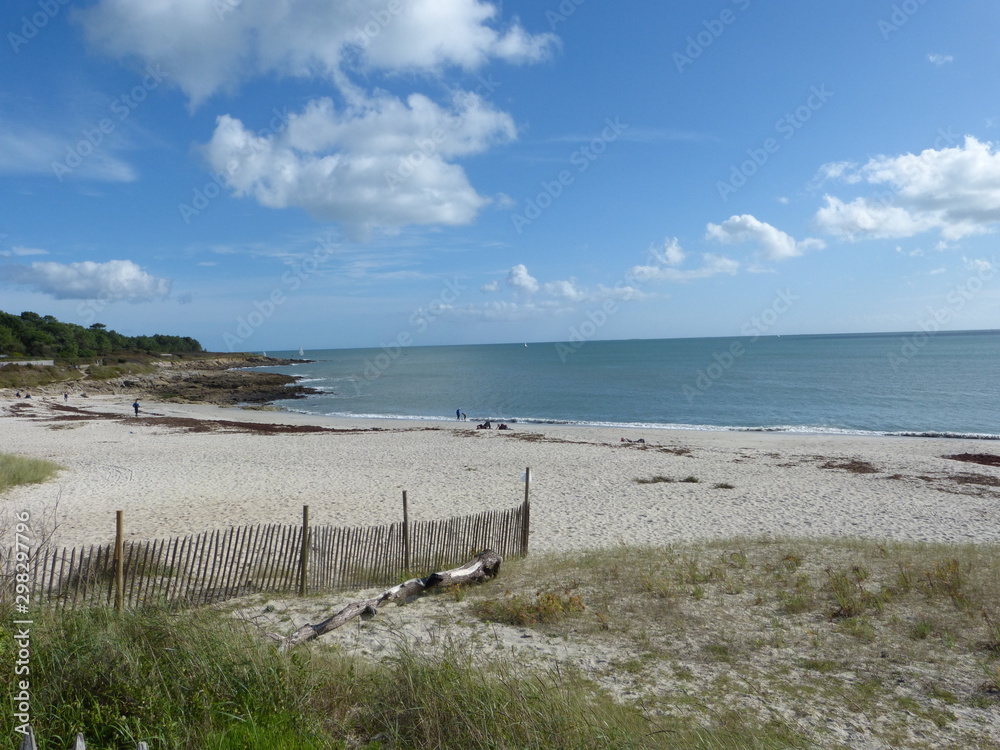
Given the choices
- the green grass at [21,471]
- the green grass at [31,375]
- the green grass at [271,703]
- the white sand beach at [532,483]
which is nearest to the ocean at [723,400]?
the white sand beach at [532,483]

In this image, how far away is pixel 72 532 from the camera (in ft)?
42.8

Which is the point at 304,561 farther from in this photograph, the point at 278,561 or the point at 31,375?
the point at 31,375

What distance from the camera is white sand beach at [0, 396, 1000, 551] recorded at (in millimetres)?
14922

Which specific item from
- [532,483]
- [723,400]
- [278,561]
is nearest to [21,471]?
[278,561]

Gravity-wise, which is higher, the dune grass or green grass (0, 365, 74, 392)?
green grass (0, 365, 74, 392)

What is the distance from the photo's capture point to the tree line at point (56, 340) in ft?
280

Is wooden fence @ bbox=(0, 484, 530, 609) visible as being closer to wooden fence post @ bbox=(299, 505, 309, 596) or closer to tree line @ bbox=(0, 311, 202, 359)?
wooden fence post @ bbox=(299, 505, 309, 596)

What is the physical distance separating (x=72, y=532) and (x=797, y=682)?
1420 cm

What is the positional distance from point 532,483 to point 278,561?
12.8 meters

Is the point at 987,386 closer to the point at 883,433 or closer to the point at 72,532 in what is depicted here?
the point at 883,433

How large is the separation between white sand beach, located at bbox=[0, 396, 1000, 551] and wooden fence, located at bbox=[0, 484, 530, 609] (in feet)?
11.3

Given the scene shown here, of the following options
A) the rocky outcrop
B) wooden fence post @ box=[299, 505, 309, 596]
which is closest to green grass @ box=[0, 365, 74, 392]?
the rocky outcrop

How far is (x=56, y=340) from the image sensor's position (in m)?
95.2

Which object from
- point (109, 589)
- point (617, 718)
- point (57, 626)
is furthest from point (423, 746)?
point (109, 589)
